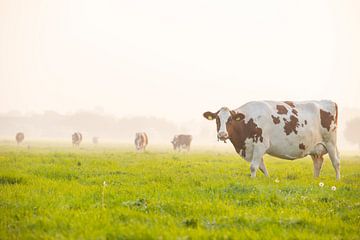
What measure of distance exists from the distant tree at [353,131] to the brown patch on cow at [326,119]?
10127 cm

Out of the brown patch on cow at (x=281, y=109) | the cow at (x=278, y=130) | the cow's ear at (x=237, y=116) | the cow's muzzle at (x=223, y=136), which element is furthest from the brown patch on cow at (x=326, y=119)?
the cow's muzzle at (x=223, y=136)

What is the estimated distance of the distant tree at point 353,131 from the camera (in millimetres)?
107312

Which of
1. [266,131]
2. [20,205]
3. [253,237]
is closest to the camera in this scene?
[253,237]

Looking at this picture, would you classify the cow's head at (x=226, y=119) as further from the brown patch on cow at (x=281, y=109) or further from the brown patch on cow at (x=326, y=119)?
the brown patch on cow at (x=326, y=119)

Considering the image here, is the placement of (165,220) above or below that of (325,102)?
below

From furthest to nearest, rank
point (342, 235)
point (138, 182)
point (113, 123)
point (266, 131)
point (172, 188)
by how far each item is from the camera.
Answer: point (113, 123) < point (266, 131) < point (138, 182) < point (172, 188) < point (342, 235)

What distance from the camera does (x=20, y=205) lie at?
27.3 feet

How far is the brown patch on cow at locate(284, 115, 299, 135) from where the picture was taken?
605 inches

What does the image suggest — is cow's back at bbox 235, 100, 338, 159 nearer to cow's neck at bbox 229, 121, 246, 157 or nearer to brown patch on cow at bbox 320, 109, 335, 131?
brown patch on cow at bbox 320, 109, 335, 131

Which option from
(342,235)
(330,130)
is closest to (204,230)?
(342,235)

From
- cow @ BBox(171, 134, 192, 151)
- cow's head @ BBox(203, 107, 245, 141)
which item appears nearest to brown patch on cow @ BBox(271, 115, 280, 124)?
cow's head @ BBox(203, 107, 245, 141)

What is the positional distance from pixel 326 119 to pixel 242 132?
423cm

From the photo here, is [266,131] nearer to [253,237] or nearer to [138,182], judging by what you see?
[138,182]

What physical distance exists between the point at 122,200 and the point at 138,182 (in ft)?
11.8
